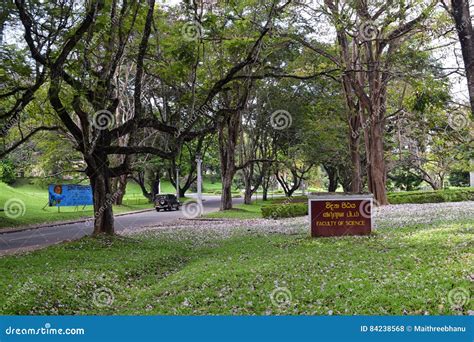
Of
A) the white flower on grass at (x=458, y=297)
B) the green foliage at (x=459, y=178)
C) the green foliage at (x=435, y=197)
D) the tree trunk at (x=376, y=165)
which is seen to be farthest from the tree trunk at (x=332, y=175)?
the white flower on grass at (x=458, y=297)

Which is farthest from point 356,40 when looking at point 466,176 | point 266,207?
point 466,176

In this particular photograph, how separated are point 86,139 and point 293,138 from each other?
26.2 m

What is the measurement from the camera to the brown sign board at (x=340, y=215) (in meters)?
14.1

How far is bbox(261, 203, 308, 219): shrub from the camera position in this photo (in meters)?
Result: 24.3

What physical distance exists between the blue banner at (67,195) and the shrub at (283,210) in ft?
41.2

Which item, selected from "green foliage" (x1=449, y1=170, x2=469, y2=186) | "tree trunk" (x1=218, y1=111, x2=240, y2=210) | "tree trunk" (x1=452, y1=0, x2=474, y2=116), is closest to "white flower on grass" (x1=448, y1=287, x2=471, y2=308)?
"tree trunk" (x1=452, y1=0, x2=474, y2=116)

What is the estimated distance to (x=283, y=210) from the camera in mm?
24312

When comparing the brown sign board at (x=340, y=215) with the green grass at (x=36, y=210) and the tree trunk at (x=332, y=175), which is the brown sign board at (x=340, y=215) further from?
the tree trunk at (x=332, y=175)

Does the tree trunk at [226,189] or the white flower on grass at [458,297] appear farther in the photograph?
the tree trunk at [226,189]

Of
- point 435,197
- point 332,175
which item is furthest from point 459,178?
point 435,197

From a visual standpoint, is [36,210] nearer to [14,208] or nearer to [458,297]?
[14,208]

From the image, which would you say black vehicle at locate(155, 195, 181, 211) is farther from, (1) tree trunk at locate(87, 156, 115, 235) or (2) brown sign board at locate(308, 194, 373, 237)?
(2) brown sign board at locate(308, 194, 373, 237)

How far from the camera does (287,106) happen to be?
35188mm

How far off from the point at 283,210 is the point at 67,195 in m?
14.1
